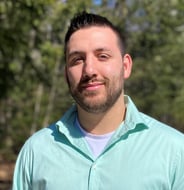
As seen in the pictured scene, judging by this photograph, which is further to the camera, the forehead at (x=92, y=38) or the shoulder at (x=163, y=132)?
the forehead at (x=92, y=38)

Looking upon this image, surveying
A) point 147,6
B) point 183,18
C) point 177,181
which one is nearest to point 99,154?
point 177,181

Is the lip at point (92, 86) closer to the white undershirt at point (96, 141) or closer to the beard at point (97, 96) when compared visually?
the beard at point (97, 96)

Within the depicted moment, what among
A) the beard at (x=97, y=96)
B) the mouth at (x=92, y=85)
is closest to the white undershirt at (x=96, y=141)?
the beard at (x=97, y=96)

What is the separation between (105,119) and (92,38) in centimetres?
37

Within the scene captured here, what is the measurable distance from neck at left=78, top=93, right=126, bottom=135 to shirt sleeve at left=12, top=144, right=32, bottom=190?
0.99ft

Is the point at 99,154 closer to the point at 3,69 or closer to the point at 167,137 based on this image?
the point at 167,137

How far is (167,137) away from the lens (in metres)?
2.46

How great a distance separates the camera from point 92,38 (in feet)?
8.41

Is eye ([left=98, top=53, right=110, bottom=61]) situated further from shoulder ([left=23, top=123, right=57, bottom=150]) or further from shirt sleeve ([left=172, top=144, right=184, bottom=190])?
shirt sleeve ([left=172, top=144, right=184, bottom=190])

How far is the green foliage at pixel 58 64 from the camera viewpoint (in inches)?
403

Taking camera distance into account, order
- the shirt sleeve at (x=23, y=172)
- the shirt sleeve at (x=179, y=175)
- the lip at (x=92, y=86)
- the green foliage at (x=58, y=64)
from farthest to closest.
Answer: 1. the green foliage at (x=58, y=64)
2. the shirt sleeve at (x=23, y=172)
3. the lip at (x=92, y=86)
4. the shirt sleeve at (x=179, y=175)

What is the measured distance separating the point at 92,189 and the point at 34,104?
52.1ft

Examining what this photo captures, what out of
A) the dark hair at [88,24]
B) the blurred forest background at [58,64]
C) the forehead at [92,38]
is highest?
the dark hair at [88,24]

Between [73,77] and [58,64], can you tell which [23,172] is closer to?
[73,77]
